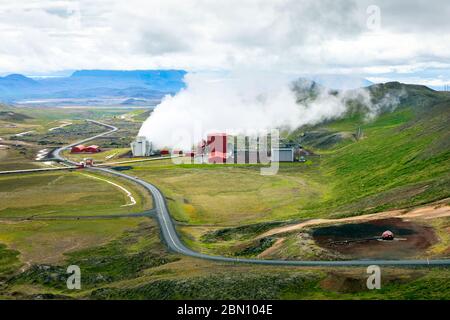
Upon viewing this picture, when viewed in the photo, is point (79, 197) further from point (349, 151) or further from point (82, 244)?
point (349, 151)

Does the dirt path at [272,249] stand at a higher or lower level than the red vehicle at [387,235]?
lower

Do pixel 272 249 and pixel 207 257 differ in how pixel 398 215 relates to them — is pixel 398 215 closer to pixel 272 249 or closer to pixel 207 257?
pixel 272 249

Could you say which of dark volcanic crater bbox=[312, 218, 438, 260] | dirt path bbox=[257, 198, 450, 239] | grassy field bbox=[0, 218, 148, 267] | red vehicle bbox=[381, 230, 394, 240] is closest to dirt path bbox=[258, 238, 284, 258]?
dark volcanic crater bbox=[312, 218, 438, 260]

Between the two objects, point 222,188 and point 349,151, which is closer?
point 222,188

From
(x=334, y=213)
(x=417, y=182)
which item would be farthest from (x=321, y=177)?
(x=334, y=213)

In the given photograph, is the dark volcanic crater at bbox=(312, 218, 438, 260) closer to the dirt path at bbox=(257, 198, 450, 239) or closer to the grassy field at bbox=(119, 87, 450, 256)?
the dirt path at bbox=(257, 198, 450, 239)

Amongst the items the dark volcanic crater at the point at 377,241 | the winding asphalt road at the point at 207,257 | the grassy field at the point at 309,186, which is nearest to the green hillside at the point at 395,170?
the grassy field at the point at 309,186

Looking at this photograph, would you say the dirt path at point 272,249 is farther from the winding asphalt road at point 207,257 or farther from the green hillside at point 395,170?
the green hillside at point 395,170

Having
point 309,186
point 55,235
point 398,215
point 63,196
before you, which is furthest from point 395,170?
point 55,235
